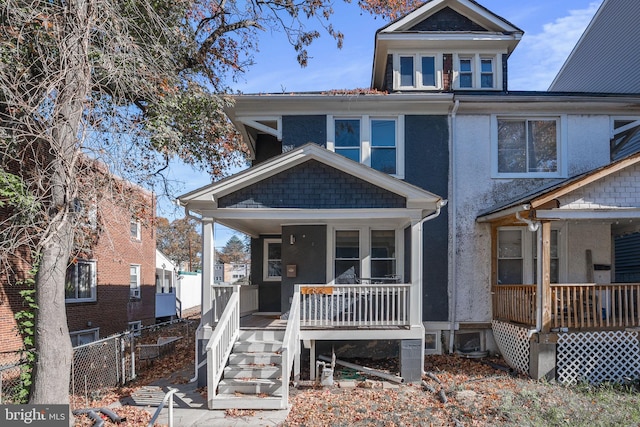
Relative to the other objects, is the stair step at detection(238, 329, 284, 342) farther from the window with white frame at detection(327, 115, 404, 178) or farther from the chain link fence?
the window with white frame at detection(327, 115, 404, 178)

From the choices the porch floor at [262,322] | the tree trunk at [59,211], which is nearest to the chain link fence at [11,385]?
the tree trunk at [59,211]

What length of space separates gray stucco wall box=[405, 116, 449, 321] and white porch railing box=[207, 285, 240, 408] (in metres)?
4.96

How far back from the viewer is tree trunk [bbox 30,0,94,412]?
757cm

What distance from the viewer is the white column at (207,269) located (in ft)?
31.1

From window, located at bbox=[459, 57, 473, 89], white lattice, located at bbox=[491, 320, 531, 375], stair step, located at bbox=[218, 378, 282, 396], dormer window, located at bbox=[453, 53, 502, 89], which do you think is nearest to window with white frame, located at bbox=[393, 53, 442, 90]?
dormer window, located at bbox=[453, 53, 502, 89]

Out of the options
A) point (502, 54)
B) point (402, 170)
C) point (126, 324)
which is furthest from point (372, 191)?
point (126, 324)

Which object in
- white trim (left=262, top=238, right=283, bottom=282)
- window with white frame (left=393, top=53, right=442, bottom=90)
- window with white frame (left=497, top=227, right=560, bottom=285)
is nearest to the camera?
window with white frame (left=497, top=227, right=560, bottom=285)

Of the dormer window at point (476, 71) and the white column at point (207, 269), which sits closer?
the white column at point (207, 269)

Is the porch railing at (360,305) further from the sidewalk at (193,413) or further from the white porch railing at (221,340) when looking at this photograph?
the sidewalk at (193,413)

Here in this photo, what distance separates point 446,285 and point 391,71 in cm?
613

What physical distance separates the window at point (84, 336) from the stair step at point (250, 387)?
9.27 metres

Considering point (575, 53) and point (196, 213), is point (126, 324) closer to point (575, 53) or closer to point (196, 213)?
point (196, 213)

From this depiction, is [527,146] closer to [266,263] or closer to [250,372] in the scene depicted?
[266,263]

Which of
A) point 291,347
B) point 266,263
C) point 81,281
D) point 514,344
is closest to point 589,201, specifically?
point 514,344
